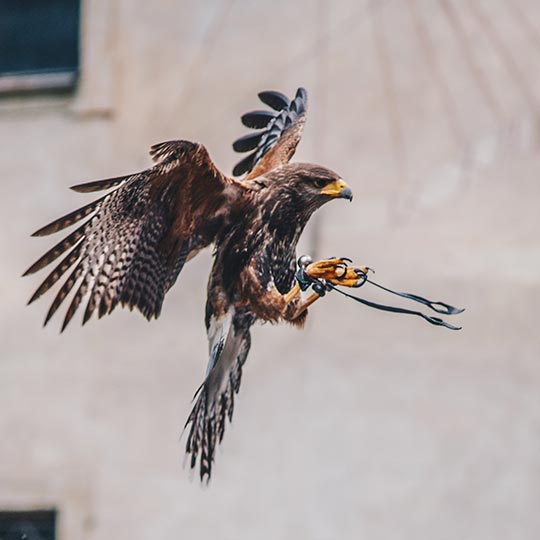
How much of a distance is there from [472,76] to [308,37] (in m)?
0.64

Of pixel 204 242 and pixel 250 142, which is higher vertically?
pixel 250 142

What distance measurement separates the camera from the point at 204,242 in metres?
2.84

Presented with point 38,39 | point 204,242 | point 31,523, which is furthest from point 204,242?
point 38,39

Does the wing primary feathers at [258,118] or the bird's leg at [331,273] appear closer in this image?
the bird's leg at [331,273]

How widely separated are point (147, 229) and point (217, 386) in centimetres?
31

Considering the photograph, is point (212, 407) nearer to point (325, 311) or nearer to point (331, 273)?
point (331, 273)

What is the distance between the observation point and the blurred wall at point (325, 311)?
18.9ft

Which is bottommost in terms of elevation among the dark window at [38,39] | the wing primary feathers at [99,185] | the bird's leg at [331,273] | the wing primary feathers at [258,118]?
the bird's leg at [331,273]

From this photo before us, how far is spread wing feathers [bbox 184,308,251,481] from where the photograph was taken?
2867mm

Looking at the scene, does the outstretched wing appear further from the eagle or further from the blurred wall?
the blurred wall

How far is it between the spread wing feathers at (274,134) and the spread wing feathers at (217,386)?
1.01ft

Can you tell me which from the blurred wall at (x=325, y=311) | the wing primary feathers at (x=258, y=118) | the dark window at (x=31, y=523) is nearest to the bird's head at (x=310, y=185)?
the wing primary feathers at (x=258, y=118)

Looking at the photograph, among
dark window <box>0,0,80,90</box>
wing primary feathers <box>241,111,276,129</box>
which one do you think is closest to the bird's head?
wing primary feathers <box>241,111,276,129</box>

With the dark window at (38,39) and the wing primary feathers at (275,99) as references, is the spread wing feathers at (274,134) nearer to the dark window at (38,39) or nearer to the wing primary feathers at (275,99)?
the wing primary feathers at (275,99)
